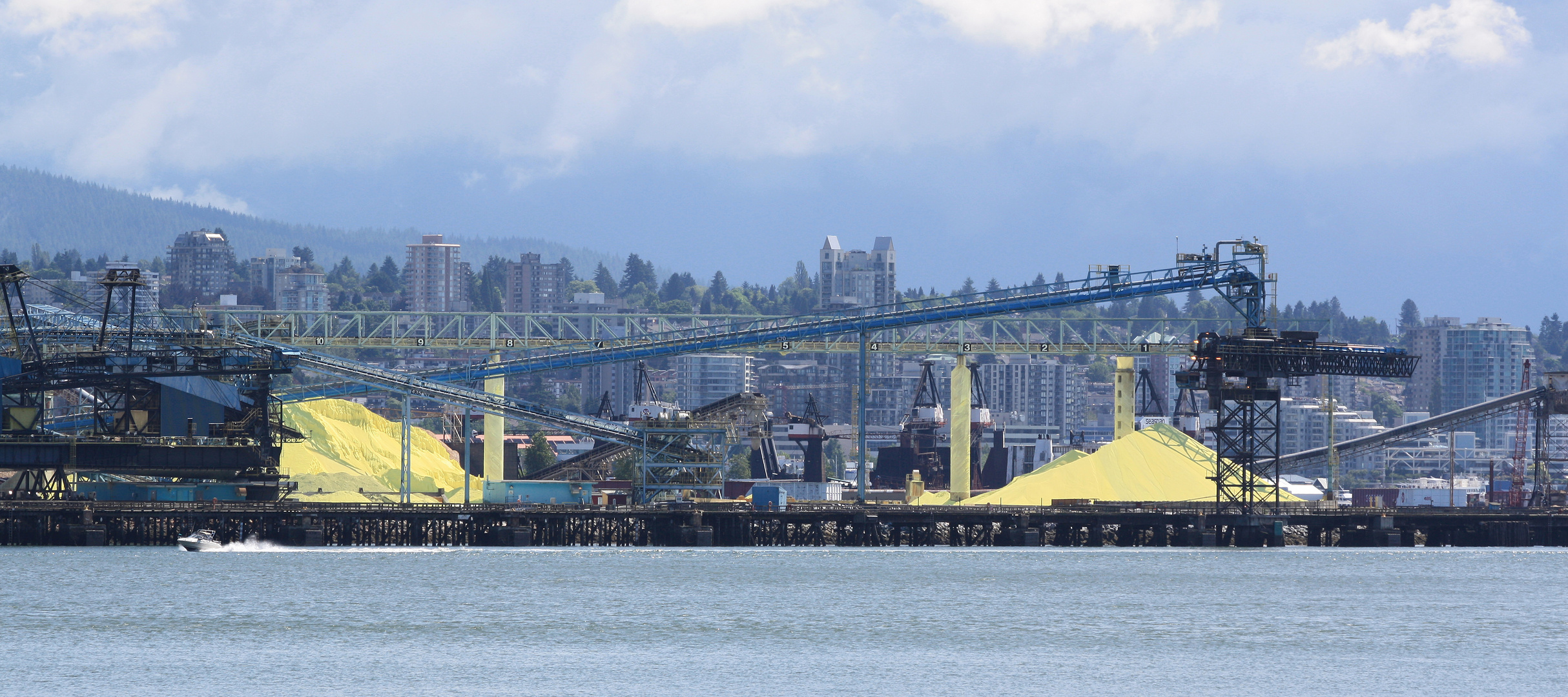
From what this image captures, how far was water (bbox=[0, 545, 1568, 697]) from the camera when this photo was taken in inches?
2324

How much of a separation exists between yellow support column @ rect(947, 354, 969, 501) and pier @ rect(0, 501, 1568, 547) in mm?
28505

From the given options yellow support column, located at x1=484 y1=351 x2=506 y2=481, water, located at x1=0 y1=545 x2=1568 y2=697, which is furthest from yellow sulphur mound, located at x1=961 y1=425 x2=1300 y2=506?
A: yellow support column, located at x1=484 y1=351 x2=506 y2=481

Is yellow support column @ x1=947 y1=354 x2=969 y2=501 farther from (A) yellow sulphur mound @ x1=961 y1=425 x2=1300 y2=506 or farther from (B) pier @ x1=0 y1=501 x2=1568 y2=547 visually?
(B) pier @ x1=0 y1=501 x2=1568 y2=547

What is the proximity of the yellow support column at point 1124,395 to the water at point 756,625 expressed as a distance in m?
45.6

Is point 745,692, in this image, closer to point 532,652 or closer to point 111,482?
point 532,652

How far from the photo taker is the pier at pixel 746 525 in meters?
104

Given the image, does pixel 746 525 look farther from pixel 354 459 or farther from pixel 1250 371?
pixel 354 459

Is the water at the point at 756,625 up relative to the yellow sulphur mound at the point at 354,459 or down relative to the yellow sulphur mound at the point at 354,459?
down

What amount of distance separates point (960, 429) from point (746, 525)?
142ft

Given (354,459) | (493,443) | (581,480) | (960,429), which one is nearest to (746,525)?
(581,480)

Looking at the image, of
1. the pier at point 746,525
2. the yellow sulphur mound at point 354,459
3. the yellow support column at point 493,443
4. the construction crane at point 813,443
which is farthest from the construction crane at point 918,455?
the pier at point 746,525

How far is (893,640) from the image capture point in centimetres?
6788

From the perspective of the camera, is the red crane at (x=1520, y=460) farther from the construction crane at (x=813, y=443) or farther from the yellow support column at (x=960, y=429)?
the construction crane at (x=813, y=443)

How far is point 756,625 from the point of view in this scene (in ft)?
237
